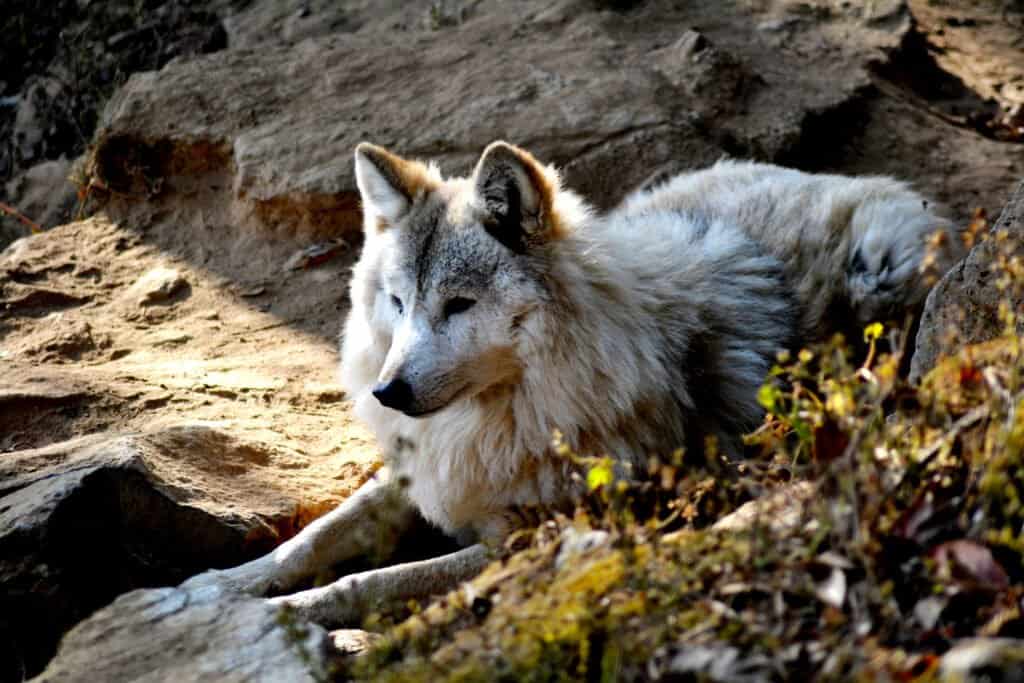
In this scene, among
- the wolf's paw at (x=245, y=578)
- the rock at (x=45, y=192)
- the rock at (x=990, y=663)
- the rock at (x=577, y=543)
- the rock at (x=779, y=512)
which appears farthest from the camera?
the rock at (x=45, y=192)

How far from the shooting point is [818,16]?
7594mm

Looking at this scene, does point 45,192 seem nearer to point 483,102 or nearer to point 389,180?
point 483,102

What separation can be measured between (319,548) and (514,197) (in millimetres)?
1380

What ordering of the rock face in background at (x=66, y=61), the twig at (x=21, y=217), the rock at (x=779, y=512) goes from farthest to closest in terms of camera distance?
the rock face in background at (x=66, y=61)
the twig at (x=21, y=217)
the rock at (x=779, y=512)

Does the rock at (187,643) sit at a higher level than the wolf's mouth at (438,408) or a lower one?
lower

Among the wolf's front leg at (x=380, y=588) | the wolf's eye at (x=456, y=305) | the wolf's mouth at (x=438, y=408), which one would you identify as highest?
the wolf's eye at (x=456, y=305)

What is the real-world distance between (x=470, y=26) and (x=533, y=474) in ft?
13.8

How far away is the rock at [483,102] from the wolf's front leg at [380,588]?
9.47 ft

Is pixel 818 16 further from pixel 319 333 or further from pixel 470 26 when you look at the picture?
pixel 319 333

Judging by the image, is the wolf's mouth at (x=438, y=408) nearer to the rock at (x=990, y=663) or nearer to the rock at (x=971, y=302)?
the rock at (x=971, y=302)

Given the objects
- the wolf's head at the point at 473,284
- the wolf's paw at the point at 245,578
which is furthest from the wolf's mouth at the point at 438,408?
the wolf's paw at the point at 245,578

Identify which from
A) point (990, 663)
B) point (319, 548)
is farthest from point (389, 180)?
point (990, 663)

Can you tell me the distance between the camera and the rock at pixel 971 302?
3.34 m

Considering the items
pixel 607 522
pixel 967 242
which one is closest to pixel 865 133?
pixel 967 242
